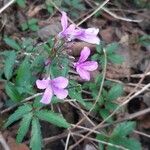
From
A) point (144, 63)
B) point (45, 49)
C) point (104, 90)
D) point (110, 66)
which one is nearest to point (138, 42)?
point (144, 63)

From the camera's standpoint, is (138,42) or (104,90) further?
(138,42)

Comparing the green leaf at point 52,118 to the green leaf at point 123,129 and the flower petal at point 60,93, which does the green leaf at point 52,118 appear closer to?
the flower petal at point 60,93

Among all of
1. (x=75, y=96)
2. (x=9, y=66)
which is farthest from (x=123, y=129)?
(x=9, y=66)

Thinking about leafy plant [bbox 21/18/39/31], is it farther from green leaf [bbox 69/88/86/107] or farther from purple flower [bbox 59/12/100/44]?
purple flower [bbox 59/12/100/44]

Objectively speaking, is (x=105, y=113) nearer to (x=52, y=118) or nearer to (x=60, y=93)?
(x=52, y=118)

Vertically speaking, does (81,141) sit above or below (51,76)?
below

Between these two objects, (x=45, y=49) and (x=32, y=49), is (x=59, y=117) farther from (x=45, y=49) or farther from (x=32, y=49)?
(x=32, y=49)
